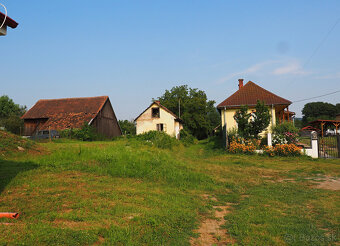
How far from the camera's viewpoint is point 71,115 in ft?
95.9

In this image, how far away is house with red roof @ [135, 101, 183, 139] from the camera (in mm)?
33938

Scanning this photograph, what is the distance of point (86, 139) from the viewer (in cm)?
2550

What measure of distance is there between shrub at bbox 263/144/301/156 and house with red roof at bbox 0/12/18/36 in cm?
1507

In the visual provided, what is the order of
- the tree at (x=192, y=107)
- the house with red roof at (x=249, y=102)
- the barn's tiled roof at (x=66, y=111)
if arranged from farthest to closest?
the tree at (x=192, y=107)
the barn's tiled roof at (x=66, y=111)
the house with red roof at (x=249, y=102)

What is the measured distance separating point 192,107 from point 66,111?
2551 cm

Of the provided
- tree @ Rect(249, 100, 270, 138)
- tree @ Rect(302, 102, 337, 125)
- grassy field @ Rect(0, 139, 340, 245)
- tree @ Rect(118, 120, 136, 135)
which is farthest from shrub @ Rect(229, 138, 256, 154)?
tree @ Rect(302, 102, 337, 125)

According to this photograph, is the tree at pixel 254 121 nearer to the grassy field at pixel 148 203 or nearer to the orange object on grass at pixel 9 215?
the grassy field at pixel 148 203

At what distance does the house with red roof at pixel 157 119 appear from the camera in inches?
1336

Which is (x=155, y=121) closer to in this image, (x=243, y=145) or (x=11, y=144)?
(x=243, y=145)

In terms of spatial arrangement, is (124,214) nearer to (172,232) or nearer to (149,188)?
(172,232)

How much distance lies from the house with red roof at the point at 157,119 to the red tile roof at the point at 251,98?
453 inches

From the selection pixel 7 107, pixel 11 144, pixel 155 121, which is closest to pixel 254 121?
pixel 11 144

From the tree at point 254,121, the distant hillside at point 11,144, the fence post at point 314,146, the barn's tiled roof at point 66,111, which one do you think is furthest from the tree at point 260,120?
the barn's tiled roof at point 66,111

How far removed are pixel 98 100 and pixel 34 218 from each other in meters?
29.2
